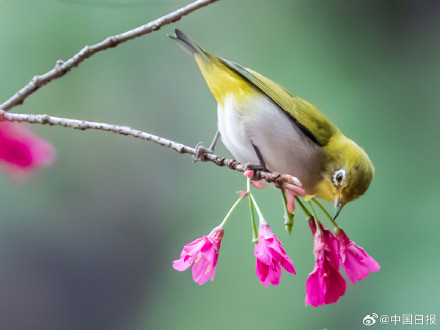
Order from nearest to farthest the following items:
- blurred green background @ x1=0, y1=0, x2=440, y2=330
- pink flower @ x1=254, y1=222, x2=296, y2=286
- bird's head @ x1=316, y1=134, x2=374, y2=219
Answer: pink flower @ x1=254, y1=222, x2=296, y2=286 → bird's head @ x1=316, y1=134, x2=374, y2=219 → blurred green background @ x1=0, y1=0, x2=440, y2=330

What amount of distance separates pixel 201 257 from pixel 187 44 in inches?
11.7

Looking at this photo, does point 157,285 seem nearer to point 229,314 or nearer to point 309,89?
point 229,314

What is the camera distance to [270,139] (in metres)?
0.59

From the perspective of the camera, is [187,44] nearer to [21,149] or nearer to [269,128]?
[269,128]

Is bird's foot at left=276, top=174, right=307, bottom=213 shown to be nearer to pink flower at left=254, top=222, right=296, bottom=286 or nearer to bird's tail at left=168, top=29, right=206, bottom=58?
pink flower at left=254, top=222, right=296, bottom=286

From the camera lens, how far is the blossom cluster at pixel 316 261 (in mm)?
416

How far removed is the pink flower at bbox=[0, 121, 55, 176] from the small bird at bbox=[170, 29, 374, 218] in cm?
27

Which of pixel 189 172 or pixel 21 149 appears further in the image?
pixel 189 172

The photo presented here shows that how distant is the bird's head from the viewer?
518mm

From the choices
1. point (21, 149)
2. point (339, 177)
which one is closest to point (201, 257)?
point (339, 177)

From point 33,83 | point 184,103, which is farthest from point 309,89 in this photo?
point 33,83

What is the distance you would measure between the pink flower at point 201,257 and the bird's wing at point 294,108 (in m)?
0.23

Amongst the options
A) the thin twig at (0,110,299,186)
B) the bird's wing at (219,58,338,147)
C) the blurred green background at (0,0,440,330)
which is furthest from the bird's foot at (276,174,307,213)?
the blurred green background at (0,0,440,330)

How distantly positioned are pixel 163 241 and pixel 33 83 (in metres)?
0.42
